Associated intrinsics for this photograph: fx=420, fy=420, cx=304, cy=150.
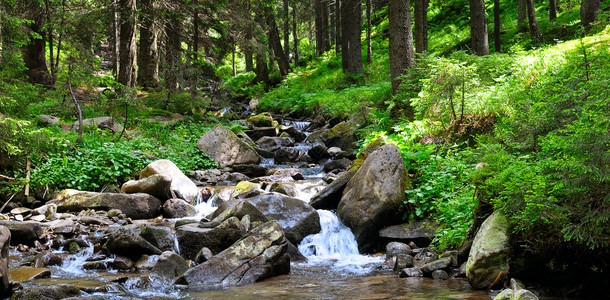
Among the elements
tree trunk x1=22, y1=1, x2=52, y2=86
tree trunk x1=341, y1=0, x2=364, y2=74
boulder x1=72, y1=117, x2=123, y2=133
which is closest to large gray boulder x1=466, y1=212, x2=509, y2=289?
boulder x1=72, y1=117, x2=123, y2=133

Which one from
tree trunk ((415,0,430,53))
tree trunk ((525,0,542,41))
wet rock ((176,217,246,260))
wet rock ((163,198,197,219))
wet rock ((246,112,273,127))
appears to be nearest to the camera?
wet rock ((176,217,246,260))

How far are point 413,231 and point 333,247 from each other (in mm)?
1537

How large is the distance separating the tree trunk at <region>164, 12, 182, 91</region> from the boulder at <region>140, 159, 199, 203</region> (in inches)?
248

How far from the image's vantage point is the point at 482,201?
5.88 m

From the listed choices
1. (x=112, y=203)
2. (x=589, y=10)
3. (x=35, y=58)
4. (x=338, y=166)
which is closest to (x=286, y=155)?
(x=338, y=166)

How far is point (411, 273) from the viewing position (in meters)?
5.94

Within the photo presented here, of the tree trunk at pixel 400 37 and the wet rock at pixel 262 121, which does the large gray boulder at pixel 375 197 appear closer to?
the tree trunk at pixel 400 37

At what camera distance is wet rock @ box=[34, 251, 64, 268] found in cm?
695

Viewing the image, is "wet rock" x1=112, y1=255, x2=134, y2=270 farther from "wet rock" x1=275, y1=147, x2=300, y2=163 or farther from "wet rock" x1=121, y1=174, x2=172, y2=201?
"wet rock" x1=275, y1=147, x2=300, y2=163

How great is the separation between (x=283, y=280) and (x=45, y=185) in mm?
7889

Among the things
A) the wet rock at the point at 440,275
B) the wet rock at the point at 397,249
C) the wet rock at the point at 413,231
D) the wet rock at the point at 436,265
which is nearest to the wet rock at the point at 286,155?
the wet rock at the point at 413,231

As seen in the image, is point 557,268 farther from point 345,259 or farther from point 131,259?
point 131,259

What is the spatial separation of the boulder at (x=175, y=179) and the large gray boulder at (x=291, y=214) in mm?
2637

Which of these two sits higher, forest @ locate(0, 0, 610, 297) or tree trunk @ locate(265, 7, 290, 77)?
tree trunk @ locate(265, 7, 290, 77)
